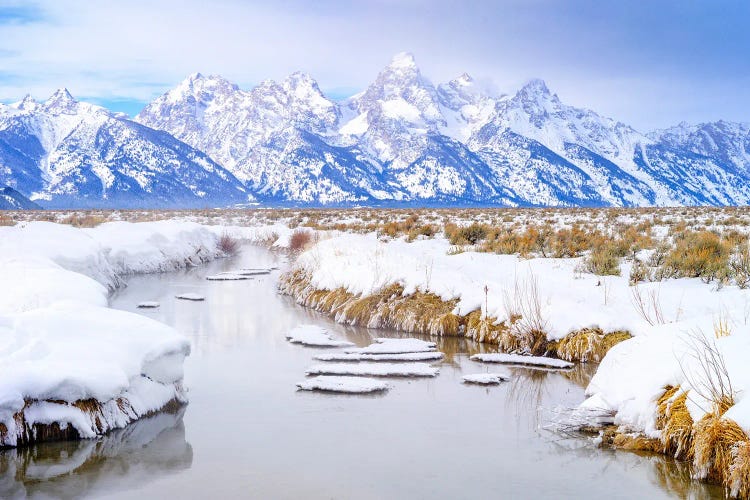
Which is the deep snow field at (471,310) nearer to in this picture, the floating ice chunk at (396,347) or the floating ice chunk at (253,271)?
the floating ice chunk at (396,347)

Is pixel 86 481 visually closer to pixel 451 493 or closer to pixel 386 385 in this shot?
pixel 451 493

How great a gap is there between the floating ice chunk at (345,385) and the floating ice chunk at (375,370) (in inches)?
21.2

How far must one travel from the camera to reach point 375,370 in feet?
42.9

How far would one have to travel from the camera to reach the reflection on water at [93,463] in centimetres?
815

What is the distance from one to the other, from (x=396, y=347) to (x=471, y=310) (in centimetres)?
247

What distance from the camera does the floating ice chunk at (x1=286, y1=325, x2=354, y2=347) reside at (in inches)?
615

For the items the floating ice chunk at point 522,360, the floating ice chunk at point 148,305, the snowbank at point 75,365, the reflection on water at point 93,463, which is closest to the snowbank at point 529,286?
the floating ice chunk at point 522,360

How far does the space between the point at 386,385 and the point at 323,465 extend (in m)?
3.67

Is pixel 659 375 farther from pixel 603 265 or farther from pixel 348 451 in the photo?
pixel 603 265

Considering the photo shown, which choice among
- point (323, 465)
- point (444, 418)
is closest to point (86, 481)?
point (323, 465)

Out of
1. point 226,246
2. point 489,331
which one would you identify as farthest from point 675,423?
point 226,246

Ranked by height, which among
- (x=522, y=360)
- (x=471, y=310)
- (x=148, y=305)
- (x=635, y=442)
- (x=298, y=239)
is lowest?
(x=635, y=442)

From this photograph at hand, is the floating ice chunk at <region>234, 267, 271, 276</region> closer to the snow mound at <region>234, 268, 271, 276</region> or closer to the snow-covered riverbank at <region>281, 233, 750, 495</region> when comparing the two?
the snow mound at <region>234, 268, 271, 276</region>

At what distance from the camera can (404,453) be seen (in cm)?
919
